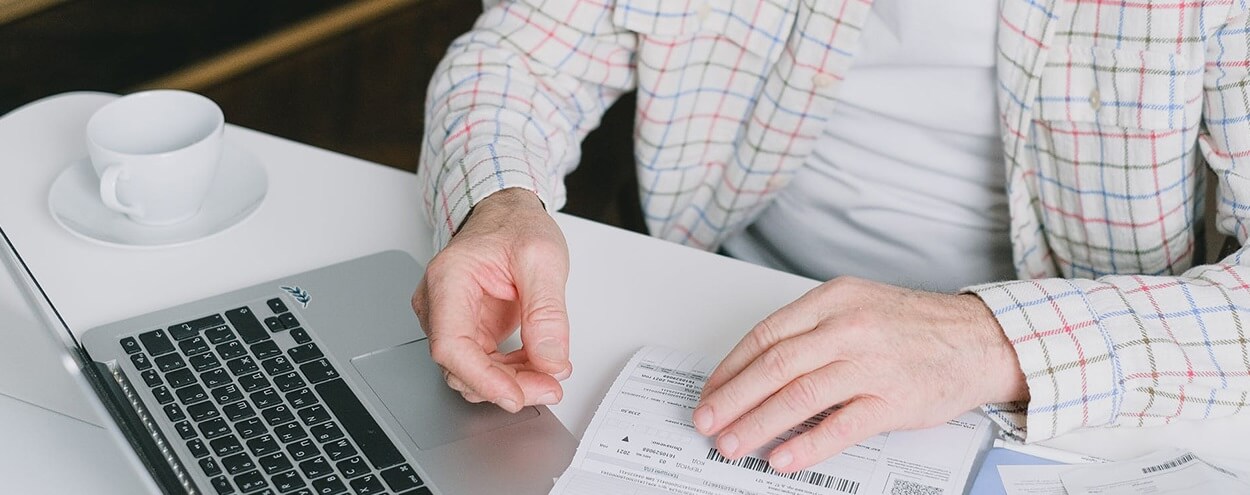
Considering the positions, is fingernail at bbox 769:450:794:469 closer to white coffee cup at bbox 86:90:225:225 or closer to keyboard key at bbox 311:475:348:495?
keyboard key at bbox 311:475:348:495

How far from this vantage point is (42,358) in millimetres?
815

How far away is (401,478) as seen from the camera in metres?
0.70

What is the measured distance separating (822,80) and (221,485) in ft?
2.05

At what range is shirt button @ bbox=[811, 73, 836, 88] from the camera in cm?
107

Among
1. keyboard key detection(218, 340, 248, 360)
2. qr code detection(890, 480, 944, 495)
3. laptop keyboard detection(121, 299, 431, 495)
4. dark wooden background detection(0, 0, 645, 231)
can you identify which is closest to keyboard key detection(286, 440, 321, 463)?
laptop keyboard detection(121, 299, 431, 495)

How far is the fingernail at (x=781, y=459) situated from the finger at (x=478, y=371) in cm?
15

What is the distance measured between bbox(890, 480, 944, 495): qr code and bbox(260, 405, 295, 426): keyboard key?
360mm

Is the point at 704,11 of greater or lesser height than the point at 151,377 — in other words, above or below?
above

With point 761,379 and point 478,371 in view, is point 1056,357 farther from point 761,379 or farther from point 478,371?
point 478,371

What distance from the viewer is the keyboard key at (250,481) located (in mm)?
683

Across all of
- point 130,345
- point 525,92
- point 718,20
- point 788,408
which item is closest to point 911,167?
point 718,20

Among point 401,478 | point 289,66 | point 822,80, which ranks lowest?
point 289,66

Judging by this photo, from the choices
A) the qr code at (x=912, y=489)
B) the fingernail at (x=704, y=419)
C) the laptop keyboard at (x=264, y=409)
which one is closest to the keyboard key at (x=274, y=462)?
the laptop keyboard at (x=264, y=409)

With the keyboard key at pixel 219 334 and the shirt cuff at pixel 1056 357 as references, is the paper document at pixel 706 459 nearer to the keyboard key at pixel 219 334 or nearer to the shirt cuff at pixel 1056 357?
the shirt cuff at pixel 1056 357
